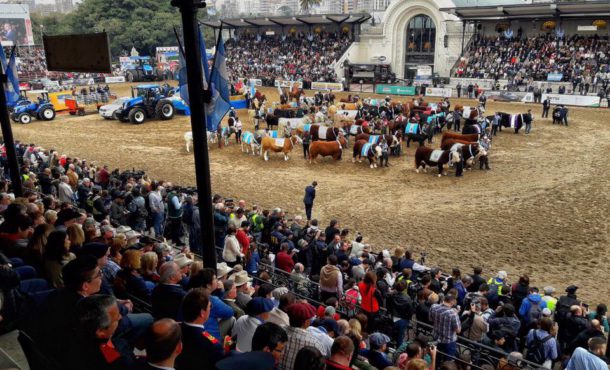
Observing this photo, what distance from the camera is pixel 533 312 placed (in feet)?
23.1

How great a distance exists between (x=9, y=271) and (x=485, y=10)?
39.3 metres

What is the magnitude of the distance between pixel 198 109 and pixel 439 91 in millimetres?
33919

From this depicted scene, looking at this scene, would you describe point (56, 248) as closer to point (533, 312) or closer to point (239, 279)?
point (239, 279)

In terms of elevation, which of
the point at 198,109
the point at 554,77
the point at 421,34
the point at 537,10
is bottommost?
the point at 554,77

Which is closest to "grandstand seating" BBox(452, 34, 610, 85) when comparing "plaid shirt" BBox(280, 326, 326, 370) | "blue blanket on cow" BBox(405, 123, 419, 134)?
"blue blanket on cow" BBox(405, 123, 419, 134)

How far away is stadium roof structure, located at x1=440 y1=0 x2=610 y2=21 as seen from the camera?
3422 cm

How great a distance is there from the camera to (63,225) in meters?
7.15

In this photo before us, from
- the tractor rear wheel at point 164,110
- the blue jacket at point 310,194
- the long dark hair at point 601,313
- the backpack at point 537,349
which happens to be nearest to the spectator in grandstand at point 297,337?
the backpack at point 537,349

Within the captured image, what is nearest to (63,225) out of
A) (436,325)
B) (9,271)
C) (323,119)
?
(9,271)

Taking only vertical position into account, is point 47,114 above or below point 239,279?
above

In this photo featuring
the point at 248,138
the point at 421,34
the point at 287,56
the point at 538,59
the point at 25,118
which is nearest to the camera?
the point at 248,138

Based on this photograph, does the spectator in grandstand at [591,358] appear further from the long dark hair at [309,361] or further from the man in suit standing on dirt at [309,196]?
the man in suit standing on dirt at [309,196]

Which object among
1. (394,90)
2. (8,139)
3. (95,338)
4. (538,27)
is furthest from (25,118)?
(538,27)

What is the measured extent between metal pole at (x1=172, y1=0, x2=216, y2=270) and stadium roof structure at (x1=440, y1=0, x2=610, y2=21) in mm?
36737
